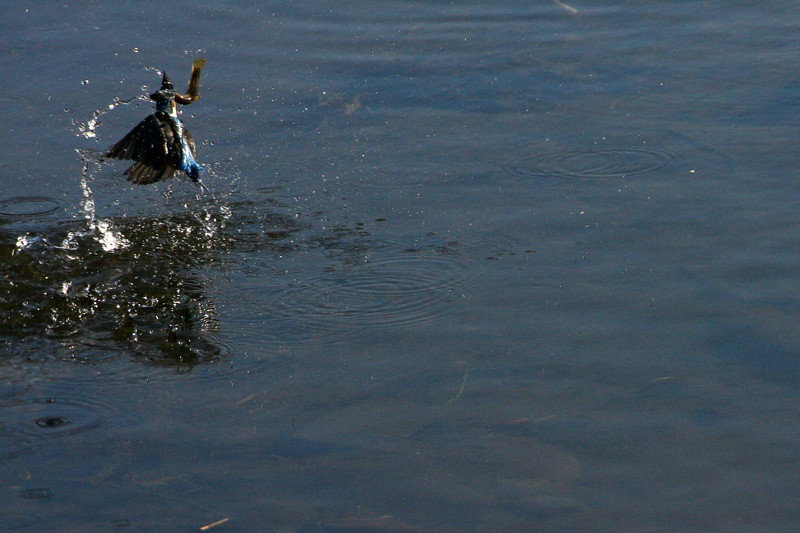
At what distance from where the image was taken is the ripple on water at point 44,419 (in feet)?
12.3

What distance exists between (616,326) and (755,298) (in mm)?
632

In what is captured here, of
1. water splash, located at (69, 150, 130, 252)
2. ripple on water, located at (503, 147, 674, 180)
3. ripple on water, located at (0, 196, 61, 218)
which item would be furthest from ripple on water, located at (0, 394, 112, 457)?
ripple on water, located at (503, 147, 674, 180)

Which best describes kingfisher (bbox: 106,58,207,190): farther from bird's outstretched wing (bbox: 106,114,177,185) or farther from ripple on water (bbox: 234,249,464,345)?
ripple on water (bbox: 234,249,464,345)

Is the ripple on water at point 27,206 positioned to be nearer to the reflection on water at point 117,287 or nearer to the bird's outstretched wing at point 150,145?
the reflection on water at point 117,287

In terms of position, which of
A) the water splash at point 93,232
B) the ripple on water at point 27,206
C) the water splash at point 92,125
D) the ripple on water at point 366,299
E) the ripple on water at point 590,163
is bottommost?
the ripple on water at point 366,299

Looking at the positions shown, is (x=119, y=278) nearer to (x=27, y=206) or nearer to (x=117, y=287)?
(x=117, y=287)

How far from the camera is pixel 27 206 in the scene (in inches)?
226

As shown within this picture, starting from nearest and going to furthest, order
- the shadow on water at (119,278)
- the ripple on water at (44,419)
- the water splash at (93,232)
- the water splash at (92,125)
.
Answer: the ripple on water at (44,419), the shadow on water at (119,278), the water splash at (93,232), the water splash at (92,125)

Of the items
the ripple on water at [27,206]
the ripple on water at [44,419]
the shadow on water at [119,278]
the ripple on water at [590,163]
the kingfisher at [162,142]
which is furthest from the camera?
the ripple on water at [590,163]

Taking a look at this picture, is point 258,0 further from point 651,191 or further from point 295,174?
point 651,191

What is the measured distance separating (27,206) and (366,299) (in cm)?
209

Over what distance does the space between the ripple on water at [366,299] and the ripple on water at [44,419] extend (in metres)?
0.79

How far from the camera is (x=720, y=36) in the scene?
7918 millimetres

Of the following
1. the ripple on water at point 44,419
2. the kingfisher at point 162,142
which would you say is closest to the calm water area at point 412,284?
the ripple on water at point 44,419
